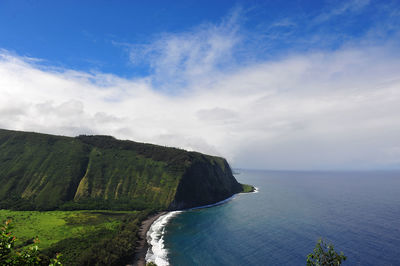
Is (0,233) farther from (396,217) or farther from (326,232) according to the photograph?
(396,217)

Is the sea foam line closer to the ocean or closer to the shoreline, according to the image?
the ocean

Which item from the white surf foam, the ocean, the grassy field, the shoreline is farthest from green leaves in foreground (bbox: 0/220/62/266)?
the shoreline

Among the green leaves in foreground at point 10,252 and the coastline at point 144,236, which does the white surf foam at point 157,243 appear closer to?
the coastline at point 144,236

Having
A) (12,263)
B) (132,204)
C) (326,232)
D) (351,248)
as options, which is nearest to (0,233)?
(12,263)

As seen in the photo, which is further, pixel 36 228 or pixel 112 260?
pixel 36 228

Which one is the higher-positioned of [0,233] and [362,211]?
[0,233]

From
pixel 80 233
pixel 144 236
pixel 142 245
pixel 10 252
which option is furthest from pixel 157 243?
pixel 10 252

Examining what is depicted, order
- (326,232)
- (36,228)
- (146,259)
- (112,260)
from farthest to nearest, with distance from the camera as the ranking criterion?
(36,228)
(326,232)
(146,259)
(112,260)
